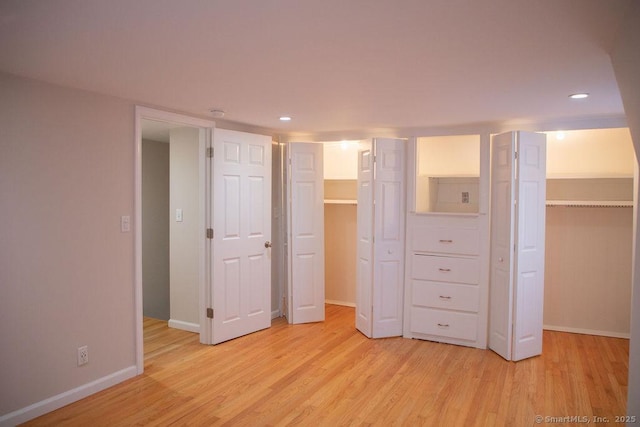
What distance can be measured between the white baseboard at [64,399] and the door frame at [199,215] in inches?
6.5

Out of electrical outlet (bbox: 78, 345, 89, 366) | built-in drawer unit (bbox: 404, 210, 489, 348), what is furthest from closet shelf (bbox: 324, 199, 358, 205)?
electrical outlet (bbox: 78, 345, 89, 366)

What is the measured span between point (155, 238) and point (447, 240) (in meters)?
3.60

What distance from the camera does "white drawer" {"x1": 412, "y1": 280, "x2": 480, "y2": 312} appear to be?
13.9 feet

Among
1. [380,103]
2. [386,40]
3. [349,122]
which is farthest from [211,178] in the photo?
[386,40]

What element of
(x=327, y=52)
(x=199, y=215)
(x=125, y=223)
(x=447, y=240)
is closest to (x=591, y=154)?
(x=447, y=240)

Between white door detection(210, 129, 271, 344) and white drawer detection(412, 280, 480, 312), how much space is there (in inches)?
63.3

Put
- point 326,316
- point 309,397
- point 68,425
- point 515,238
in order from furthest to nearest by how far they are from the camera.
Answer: point 326,316
point 515,238
point 309,397
point 68,425

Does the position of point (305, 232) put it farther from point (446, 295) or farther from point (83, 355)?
point (83, 355)

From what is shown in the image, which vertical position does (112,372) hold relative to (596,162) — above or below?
below

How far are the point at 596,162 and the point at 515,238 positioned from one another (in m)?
1.55

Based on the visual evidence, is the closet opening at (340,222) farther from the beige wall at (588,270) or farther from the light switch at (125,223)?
the light switch at (125,223)

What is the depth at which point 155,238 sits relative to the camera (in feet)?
18.1

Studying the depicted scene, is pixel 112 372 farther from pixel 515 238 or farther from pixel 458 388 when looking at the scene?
pixel 515 238

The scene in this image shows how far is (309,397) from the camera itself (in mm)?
3137
